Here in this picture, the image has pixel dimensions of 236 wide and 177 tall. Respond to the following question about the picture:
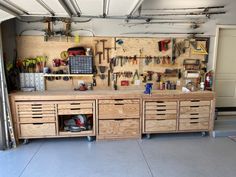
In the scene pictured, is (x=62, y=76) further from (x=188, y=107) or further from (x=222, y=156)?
(x=222, y=156)

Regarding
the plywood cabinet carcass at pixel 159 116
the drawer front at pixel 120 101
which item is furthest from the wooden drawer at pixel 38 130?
the plywood cabinet carcass at pixel 159 116

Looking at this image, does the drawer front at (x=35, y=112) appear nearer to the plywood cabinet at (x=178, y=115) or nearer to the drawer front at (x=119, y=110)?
the drawer front at (x=119, y=110)

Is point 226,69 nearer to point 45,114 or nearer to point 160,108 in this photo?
point 160,108

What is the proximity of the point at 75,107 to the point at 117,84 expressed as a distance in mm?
990

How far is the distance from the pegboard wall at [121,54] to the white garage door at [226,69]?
0.51m

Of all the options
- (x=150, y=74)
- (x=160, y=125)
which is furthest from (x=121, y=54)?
(x=160, y=125)

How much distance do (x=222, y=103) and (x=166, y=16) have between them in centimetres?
230

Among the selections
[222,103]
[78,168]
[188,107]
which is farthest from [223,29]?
[78,168]

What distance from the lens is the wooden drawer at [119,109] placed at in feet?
11.5

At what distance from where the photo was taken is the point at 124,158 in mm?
2969

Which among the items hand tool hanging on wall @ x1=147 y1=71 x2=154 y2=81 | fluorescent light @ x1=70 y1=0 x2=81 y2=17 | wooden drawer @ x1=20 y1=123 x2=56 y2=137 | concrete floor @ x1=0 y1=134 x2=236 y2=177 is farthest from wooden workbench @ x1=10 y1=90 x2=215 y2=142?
fluorescent light @ x1=70 y1=0 x2=81 y2=17

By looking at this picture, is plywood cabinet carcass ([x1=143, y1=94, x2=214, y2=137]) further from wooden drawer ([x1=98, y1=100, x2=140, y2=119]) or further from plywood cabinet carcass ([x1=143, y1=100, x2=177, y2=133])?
wooden drawer ([x1=98, y1=100, x2=140, y2=119])

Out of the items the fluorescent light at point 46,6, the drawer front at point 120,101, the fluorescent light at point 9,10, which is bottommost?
the drawer front at point 120,101

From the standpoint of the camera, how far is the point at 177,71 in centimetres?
407
